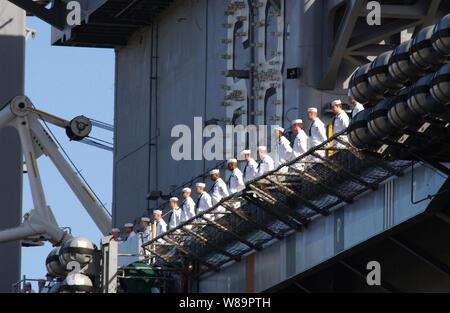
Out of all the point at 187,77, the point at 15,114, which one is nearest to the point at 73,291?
the point at 187,77

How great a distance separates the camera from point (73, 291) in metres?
40.8

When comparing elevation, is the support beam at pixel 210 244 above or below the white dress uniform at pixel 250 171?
Answer: below

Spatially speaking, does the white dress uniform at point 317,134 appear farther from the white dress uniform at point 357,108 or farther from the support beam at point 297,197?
the white dress uniform at point 357,108

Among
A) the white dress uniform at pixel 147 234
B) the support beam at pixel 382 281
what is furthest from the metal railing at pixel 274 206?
the support beam at pixel 382 281

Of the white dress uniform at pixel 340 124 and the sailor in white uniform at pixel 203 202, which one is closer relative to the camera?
the white dress uniform at pixel 340 124

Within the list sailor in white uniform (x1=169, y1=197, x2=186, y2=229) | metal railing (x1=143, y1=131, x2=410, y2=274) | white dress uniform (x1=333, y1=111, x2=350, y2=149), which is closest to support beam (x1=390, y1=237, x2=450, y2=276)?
metal railing (x1=143, y1=131, x2=410, y2=274)

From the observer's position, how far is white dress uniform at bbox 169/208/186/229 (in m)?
53.6

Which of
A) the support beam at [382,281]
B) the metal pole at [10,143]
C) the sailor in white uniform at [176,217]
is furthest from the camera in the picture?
the metal pole at [10,143]

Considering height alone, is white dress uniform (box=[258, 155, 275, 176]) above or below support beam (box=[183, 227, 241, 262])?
above

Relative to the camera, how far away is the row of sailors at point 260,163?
43719mm

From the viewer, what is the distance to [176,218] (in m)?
54.2

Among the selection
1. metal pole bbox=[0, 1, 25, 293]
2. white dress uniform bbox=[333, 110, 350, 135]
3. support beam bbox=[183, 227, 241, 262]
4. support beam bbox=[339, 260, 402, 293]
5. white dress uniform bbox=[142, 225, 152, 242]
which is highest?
metal pole bbox=[0, 1, 25, 293]

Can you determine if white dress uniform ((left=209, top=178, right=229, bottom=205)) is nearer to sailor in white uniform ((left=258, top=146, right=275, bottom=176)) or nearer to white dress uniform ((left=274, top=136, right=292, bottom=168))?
sailor in white uniform ((left=258, top=146, right=275, bottom=176))
